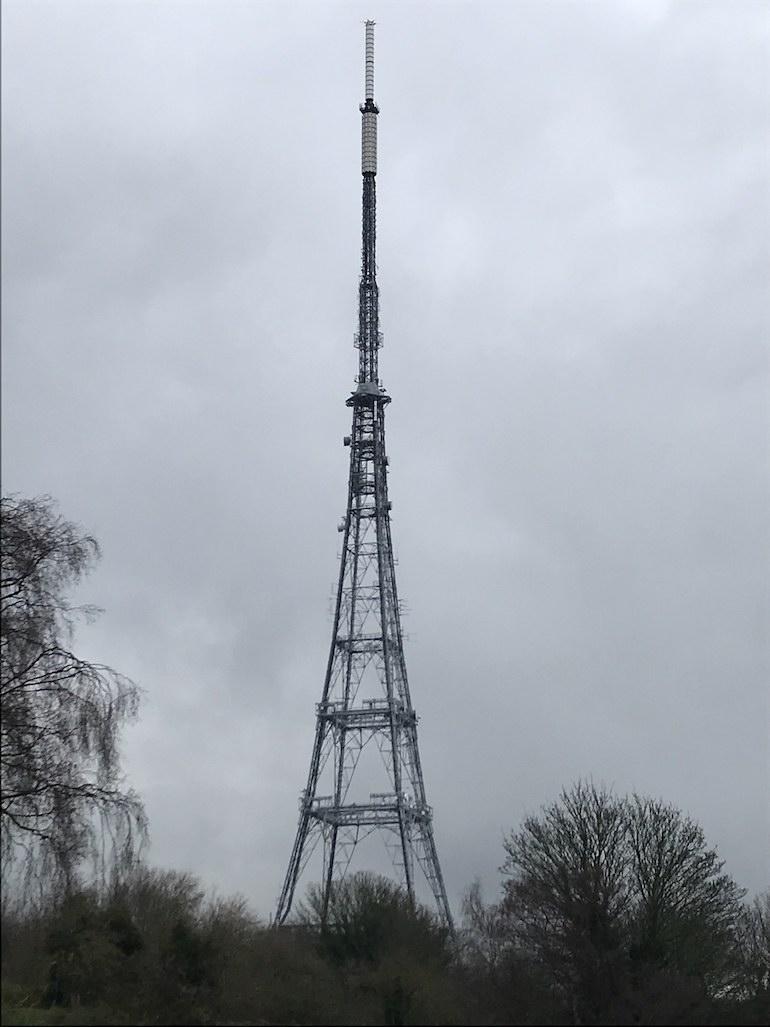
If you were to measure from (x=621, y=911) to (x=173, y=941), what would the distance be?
14.0 metres

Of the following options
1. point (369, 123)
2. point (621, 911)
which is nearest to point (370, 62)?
point (369, 123)

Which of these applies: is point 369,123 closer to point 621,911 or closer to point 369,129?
point 369,129

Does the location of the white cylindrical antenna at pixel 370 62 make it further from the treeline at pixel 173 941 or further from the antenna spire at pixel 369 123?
the treeline at pixel 173 941

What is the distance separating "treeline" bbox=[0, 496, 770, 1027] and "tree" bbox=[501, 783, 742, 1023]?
9 cm

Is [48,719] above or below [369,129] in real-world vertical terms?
below

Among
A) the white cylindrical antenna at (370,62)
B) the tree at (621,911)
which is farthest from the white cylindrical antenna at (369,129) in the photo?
the tree at (621,911)

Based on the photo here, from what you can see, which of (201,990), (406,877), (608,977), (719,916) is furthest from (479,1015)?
(406,877)

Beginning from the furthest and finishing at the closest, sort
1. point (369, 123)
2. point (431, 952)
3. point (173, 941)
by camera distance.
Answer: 1. point (369, 123)
2. point (431, 952)
3. point (173, 941)

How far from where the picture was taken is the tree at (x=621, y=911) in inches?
973

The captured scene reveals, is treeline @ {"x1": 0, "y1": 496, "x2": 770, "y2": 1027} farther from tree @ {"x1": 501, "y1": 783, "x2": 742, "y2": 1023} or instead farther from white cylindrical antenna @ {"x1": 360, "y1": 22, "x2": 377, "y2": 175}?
white cylindrical antenna @ {"x1": 360, "y1": 22, "x2": 377, "y2": 175}

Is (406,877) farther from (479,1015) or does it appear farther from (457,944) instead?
(479,1015)

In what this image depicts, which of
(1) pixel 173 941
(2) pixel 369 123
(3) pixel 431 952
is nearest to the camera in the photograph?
(1) pixel 173 941

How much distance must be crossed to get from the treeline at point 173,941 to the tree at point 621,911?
0.28 feet

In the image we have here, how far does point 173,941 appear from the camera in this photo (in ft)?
74.1
